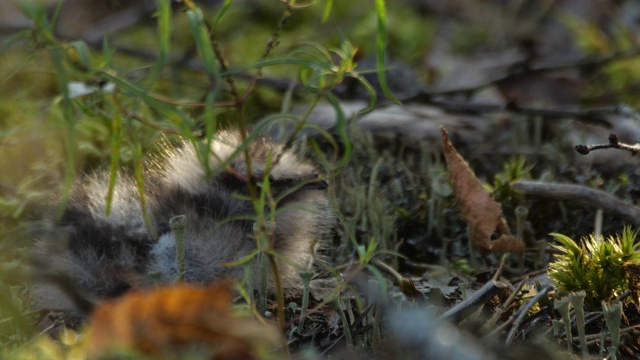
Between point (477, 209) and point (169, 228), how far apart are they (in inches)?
44.3

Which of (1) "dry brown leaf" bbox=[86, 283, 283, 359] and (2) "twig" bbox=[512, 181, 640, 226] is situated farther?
(2) "twig" bbox=[512, 181, 640, 226]

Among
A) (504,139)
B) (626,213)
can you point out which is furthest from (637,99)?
(626,213)

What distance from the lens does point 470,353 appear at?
148cm

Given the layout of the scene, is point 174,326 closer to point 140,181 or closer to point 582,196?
point 140,181

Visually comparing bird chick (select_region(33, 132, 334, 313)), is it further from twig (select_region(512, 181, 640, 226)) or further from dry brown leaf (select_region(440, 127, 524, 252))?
twig (select_region(512, 181, 640, 226))

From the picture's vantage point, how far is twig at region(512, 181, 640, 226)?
300cm

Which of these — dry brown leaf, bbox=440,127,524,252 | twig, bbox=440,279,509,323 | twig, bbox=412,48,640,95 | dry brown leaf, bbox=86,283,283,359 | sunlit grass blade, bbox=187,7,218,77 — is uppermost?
twig, bbox=412,48,640,95

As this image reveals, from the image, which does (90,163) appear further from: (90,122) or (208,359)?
(208,359)

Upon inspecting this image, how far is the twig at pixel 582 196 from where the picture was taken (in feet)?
9.83

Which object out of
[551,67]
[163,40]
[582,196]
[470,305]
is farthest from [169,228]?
[551,67]

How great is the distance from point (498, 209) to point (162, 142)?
1.32m

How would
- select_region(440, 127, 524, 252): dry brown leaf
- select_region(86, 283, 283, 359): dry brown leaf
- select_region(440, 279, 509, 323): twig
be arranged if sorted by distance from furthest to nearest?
select_region(440, 127, 524, 252): dry brown leaf < select_region(440, 279, 509, 323): twig < select_region(86, 283, 283, 359): dry brown leaf

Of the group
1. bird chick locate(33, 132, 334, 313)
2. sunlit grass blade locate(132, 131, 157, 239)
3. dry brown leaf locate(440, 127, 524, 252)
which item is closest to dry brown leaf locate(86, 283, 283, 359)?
sunlit grass blade locate(132, 131, 157, 239)

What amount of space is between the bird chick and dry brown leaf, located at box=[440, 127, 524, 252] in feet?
1.73
